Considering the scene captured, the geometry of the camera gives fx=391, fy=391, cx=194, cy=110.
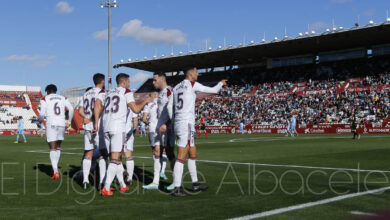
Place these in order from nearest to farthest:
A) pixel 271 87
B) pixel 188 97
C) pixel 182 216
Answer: pixel 182 216, pixel 188 97, pixel 271 87

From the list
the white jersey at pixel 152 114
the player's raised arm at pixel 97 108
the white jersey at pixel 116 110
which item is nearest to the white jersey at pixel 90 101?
the player's raised arm at pixel 97 108

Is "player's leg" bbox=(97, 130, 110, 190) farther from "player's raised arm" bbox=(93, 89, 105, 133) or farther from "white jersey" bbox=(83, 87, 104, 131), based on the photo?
"white jersey" bbox=(83, 87, 104, 131)

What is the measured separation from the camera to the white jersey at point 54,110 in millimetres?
9398

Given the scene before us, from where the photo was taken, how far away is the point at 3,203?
602 cm

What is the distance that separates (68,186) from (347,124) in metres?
35.1

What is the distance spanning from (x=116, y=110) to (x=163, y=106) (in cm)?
116

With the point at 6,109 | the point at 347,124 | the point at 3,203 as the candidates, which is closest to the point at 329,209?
the point at 3,203

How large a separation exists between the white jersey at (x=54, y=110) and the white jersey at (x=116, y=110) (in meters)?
2.81

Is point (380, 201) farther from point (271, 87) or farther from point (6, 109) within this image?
point (6, 109)

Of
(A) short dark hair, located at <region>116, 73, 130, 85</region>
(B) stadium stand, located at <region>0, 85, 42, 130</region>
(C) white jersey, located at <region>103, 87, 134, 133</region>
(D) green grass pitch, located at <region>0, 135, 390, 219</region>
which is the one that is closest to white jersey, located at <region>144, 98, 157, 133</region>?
(D) green grass pitch, located at <region>0, 135, 390, 219</region>

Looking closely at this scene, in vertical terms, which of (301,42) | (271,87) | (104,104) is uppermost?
(301,42)

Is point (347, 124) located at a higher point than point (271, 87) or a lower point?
lower

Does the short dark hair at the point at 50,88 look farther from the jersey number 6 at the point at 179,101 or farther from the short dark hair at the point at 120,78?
the jersey number 6 at the point at 179,101

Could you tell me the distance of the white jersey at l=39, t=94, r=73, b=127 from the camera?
30.8 ft
